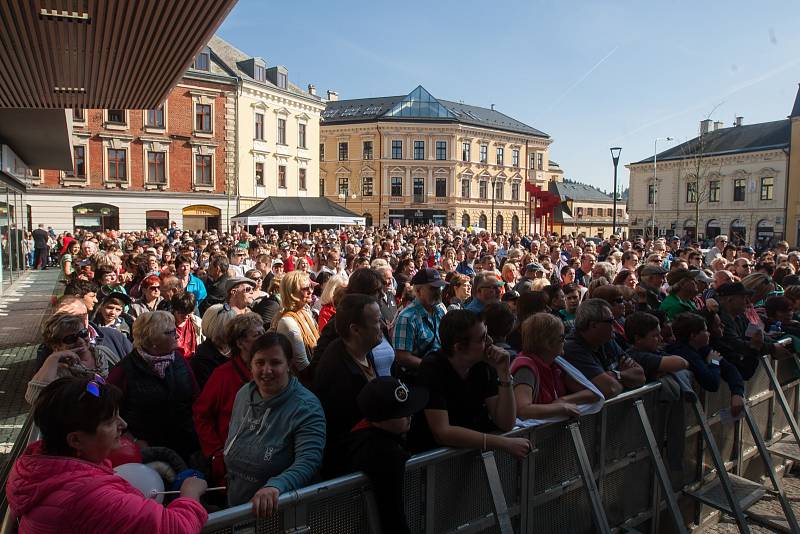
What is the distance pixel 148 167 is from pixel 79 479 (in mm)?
39006

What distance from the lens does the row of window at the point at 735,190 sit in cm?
4883

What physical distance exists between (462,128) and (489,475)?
59.3m

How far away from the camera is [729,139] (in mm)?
53781

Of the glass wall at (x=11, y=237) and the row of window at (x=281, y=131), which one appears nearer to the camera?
the glass wall at (x=11, y=237)

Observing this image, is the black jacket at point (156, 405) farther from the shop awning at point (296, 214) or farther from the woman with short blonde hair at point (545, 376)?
the shop awning at point (296, 214)

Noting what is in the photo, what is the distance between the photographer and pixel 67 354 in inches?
145

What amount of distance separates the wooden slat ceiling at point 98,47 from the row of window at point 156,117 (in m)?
26.4

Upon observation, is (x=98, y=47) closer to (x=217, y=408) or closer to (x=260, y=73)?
(x=217, y=408)

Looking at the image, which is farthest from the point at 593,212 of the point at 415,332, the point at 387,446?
the point at 387,446

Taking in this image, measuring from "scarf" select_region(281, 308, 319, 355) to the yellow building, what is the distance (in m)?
53.1

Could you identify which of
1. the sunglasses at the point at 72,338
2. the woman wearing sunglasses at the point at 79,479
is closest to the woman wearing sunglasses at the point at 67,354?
the sunglasses at the point at 72,338

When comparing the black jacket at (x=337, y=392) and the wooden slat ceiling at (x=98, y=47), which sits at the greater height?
the wooden slat ceiling at (x=98, y=47)

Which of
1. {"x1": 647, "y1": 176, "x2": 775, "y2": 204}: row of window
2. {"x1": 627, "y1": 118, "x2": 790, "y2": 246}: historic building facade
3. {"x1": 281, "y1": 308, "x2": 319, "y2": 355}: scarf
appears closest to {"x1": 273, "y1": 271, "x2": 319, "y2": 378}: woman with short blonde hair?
{"x1": 281, "y1": 308, "x2": 319, "y2": 355}: scarf

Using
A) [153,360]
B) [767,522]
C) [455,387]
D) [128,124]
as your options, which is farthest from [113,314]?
[128,124]
